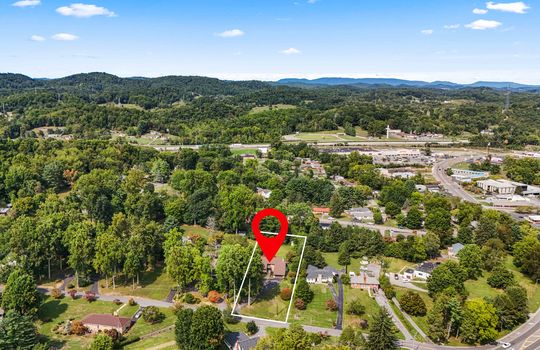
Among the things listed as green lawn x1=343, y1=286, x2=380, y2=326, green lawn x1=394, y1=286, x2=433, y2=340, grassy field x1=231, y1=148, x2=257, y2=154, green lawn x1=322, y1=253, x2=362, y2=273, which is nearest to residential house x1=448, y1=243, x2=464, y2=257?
green lawn x1=394, y1=286, x2=433, y2=340

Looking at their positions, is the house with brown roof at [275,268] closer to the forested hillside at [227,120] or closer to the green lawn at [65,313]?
the green lawn at [65,313]

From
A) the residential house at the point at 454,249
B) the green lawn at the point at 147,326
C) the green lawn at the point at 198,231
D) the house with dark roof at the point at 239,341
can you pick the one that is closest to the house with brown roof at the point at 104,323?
the green lawn at the point at 147,326

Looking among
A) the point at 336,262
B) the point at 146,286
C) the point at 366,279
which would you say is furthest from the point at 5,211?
the point at 366,279

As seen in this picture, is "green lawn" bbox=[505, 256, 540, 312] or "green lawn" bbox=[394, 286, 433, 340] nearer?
"green lawn" bbox=[394, 286, 433, 340]

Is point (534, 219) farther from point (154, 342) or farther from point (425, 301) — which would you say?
point (154, 342)

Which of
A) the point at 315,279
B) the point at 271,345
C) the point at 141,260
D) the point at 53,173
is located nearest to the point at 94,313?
the point at 141,260

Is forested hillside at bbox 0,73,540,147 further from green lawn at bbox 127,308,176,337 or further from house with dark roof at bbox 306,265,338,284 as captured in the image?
green lawn at bbox 127,308,176,337

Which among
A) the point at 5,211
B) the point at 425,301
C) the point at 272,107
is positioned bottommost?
the point at 425,301
